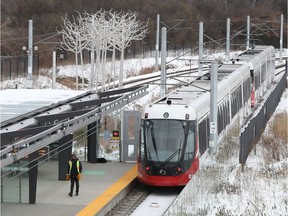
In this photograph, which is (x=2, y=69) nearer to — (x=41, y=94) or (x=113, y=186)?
(x=41, y=94)

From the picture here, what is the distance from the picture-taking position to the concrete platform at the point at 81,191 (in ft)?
66.6

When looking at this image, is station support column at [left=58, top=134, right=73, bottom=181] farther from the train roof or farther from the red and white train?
the train roof

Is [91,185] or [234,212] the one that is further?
[91,185]

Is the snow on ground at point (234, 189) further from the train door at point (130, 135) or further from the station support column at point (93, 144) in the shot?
the station support column at point (93, 144)

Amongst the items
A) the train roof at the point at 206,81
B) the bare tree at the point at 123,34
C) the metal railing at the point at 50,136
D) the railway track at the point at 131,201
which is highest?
the bare tree at the point at 123,34

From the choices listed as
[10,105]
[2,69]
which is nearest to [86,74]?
[2,69]

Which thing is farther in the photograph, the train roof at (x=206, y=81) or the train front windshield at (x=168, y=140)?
the train roof at (x=206, y=81)

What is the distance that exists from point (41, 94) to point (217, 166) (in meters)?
6.53

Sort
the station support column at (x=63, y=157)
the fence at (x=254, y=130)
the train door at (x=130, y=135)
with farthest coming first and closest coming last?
the train door at (x=130, y=135)
the fence at (x=254, y=130)
the station support column at (x=63, y=157)

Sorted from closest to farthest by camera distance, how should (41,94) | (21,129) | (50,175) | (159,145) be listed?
1. (21,129)
2. (159,145)
3. (50,175)
4. (41,94)

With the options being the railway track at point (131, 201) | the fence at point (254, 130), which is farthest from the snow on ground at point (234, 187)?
the railway track at point (131, 201)

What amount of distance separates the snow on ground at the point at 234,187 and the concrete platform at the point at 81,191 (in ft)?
7.35

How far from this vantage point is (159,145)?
22.8 m

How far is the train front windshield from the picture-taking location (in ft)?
74.6
